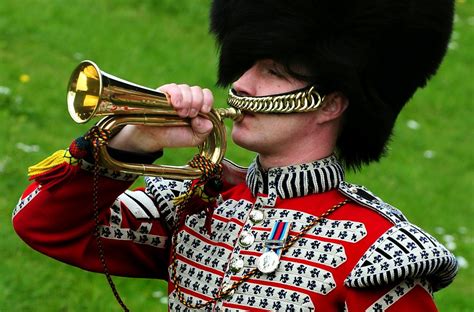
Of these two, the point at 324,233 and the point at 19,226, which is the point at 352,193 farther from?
the point at 19,226

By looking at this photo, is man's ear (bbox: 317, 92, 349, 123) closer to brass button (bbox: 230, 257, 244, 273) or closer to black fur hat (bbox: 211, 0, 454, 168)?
black fur hat (bbox: 211, 0, 454, 168)

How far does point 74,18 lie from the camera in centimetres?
911

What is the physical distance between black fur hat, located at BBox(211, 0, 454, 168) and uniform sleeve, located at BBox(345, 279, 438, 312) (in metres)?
0.58

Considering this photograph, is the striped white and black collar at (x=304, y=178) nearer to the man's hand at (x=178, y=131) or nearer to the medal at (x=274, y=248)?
the medal at (x=274, y=248)

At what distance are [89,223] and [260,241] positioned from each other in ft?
1.82

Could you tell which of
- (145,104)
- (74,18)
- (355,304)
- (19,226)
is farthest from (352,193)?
(74,18)

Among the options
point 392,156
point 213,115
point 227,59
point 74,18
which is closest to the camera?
point 213,115

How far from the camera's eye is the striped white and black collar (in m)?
3.62

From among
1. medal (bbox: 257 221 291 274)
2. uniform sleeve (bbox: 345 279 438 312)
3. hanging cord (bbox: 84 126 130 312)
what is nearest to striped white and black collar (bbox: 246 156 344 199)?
medal (bbox: 257 221 291 274)

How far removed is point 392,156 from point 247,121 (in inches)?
198

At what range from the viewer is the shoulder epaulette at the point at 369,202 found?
353cm

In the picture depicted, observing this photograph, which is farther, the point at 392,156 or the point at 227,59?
the point at 392,156

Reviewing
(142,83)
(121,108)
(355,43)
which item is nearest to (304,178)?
(355,43)

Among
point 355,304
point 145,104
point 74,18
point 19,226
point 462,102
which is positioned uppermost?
point 145,104
